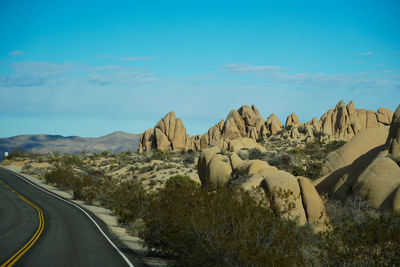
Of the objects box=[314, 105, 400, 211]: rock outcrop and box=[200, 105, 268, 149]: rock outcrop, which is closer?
box=[314, 105, 400, 211]: rock outcrop

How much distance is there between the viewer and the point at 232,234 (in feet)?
31.1

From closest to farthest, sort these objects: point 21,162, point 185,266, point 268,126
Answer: point 185,266, point 21,162, point 268,126

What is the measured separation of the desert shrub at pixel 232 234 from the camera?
29.3 ft

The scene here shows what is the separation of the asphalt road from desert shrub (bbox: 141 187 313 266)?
3182mm

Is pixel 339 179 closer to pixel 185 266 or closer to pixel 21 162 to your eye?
pixel 185 266

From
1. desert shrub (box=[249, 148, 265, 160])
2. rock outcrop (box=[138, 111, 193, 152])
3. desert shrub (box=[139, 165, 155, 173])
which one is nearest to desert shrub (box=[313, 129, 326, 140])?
rock outcrop (box=[138, 111, 193, 152])

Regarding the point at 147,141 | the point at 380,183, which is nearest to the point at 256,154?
the point at 380,183

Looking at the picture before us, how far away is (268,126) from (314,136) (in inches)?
747

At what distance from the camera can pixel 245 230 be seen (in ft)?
30.9

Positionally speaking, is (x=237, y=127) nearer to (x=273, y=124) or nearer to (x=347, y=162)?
(x=273, y=124)

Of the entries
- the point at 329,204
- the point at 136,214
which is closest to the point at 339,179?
the point at 329,204

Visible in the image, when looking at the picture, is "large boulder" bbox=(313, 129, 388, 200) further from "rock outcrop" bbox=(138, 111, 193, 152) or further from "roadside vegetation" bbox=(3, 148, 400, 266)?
"rock outcrop" bbox=(138, 111, 193, 152)

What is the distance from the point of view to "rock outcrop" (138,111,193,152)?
86.5 meters

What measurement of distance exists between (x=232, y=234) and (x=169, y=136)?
78617mm
